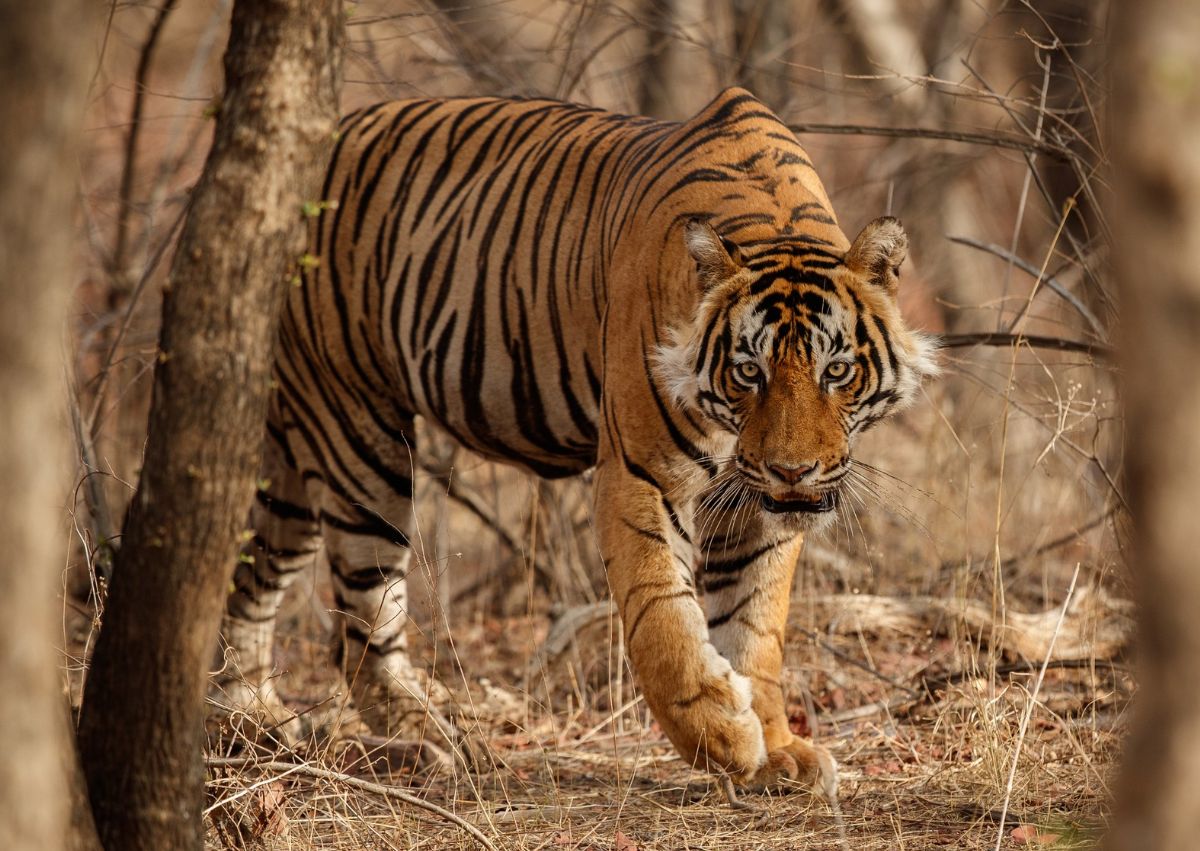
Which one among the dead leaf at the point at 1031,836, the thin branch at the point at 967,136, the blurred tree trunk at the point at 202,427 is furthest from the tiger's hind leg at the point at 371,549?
the blurred tree trunk at the point at 202,427

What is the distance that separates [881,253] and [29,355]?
2.38 m

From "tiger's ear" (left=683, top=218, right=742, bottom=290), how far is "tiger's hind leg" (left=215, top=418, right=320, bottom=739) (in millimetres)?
2320

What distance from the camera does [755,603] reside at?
4.31 meters

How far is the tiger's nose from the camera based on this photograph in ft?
11.7

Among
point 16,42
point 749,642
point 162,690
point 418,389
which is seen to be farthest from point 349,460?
point 16,42

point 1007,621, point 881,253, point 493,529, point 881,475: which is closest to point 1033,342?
point 1007,621

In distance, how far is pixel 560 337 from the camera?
4711 millimetres

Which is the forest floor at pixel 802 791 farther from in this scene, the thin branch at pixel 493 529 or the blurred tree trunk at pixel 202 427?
the blurred tree trunk at pixel 202 427

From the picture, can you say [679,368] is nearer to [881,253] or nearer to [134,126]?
[881,253]

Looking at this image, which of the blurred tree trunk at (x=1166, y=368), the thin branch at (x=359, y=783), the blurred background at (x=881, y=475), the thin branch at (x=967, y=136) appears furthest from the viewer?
the thin branch at (x=967, y=136)

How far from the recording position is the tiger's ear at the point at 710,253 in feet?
12.4

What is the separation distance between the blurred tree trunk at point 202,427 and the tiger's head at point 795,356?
145 centimetres

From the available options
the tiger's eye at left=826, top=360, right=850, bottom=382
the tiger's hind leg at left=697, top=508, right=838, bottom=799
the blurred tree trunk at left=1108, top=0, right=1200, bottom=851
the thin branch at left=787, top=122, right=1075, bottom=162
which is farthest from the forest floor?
the thin branch at left=787, top=122, right=1075, bottom=162

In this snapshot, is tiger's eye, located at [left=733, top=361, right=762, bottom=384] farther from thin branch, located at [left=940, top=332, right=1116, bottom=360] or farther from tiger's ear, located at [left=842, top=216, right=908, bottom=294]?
thin branch, located at [left=940, top=332, right=1116, bottom=360]
